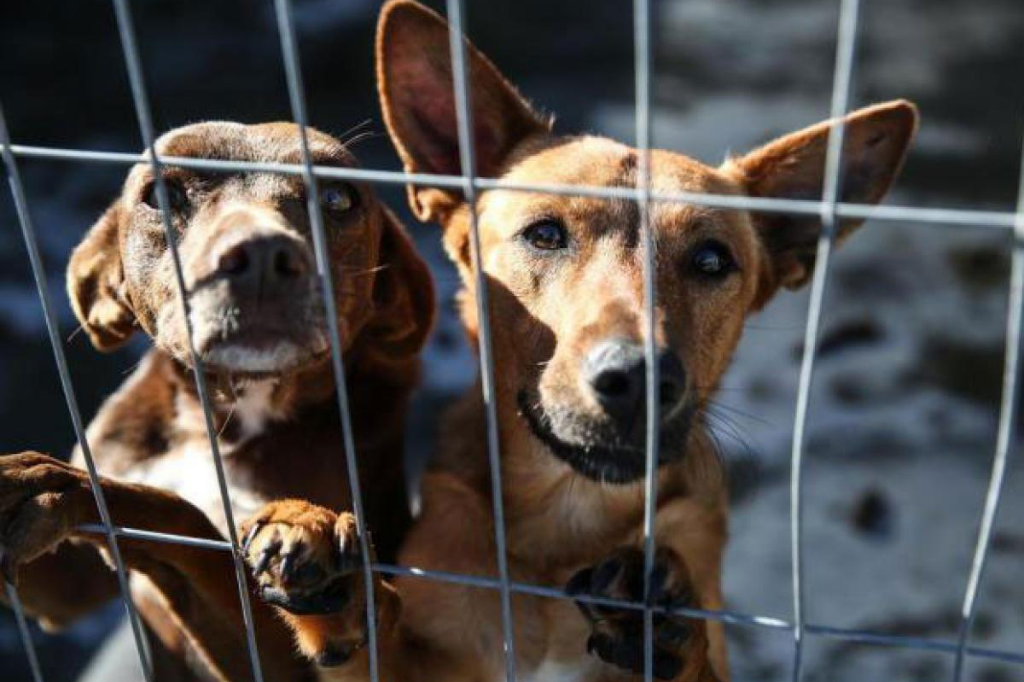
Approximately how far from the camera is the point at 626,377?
8.94 ft

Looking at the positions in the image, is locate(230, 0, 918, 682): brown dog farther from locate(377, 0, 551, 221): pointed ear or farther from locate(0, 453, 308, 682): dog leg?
locate(0, 453, 308, 682): dog leg

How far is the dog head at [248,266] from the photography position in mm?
2918

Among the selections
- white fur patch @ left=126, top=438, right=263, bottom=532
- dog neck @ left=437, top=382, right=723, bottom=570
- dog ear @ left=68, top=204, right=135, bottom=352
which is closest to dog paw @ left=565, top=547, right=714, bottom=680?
dog neck @ left=437, top=382, right=723, bottom=570

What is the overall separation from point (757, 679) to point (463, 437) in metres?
2.31

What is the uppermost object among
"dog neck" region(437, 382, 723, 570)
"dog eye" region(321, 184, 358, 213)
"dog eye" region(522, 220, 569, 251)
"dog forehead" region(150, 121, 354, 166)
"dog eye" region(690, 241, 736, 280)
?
"dog forehead" region(150, 121, 354, 166)

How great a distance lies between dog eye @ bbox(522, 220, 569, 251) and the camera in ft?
10.9

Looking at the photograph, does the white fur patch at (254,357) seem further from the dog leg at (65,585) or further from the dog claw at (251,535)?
the dog leg at (65,585)

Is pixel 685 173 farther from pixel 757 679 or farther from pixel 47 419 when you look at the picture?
pixel 47 419

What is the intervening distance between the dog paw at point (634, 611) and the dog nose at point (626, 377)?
31 cm

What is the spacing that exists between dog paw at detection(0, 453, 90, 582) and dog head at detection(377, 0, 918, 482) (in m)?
1.09

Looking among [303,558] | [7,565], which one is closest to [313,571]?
[303,558]

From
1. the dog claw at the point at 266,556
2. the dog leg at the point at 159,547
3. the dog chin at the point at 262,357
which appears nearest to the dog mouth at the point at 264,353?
the dog chin at the point at 262,357

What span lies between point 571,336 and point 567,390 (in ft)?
0.43

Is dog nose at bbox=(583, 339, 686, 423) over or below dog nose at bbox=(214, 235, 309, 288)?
below
